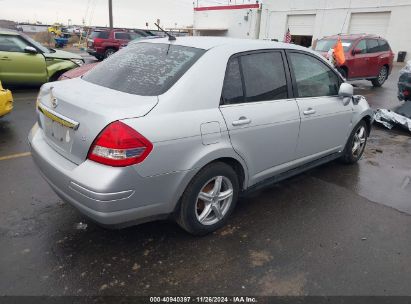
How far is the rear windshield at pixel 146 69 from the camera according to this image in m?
2.86

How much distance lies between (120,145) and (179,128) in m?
0.47

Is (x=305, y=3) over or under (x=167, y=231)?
over

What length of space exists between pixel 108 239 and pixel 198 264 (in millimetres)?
848

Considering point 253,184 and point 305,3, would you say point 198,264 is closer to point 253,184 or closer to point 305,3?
point 253,184

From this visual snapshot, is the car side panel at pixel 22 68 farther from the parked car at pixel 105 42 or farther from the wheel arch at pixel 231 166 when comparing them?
the parked car at pixel 105 42

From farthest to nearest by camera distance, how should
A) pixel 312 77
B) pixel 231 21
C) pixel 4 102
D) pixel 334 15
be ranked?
pixel 231 21 → pixel 334 15 → pixel 4 102 → pixel 312 77

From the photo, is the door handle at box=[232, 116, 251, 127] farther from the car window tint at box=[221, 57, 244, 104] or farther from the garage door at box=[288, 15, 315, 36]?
the garage door at box=[288, 15, 315, 36]

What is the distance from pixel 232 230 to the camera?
3309mm

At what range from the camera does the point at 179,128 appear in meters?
2.63

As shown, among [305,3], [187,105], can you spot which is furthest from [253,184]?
[305,3]

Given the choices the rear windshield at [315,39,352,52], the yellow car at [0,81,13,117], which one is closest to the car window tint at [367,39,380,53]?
the rear windshield at [315,39,352,52]

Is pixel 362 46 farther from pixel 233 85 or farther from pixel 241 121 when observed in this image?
pixel 241 121

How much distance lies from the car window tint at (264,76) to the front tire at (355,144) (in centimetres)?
178

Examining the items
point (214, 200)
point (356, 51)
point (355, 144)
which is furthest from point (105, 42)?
point (214, 200)
